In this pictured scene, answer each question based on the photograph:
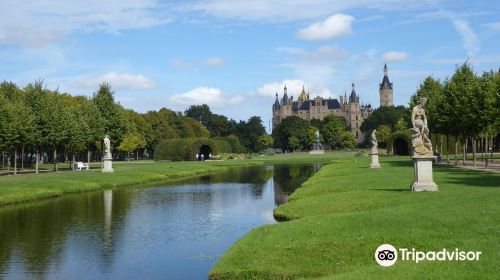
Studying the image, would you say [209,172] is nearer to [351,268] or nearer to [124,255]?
[124,255]

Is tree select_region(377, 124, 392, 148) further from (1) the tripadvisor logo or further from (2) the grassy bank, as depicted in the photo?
(1) the tripadvisor logo

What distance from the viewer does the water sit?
1862cm

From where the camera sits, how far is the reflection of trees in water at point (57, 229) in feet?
67.9

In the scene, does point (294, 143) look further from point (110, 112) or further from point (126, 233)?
point (126, 233)

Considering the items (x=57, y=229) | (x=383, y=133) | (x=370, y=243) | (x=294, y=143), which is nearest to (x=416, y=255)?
(x=370, y=243)

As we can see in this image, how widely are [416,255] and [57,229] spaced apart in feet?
59.3

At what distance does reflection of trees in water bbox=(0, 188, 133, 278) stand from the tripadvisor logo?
377 inches

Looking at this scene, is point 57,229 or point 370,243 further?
point 57,229

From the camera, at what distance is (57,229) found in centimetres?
2675

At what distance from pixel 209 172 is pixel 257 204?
133 feet

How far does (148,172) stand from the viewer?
214 ft

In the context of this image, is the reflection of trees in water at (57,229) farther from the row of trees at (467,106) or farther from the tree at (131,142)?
the tree at (131,142)

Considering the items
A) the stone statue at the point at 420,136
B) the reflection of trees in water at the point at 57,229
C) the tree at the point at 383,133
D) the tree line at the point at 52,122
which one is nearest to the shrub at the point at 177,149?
the tree line at the point at 52,122

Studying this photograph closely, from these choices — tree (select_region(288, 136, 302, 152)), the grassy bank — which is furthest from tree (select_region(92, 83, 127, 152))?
tree (select_region(288, 136, 302, 152))
